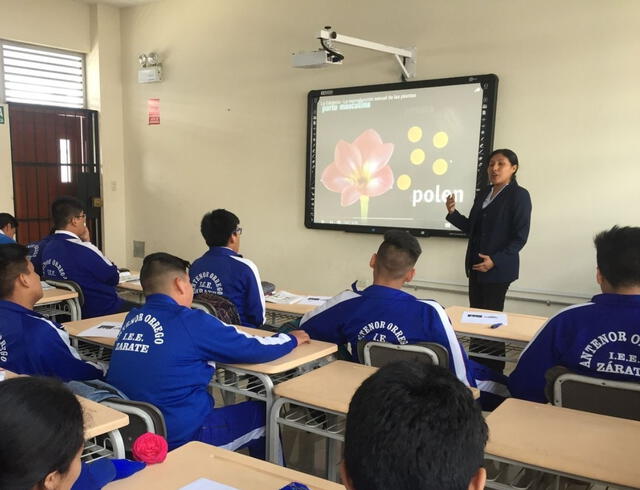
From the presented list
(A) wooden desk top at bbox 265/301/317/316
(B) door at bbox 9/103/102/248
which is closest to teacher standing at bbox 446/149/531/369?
(A) wooden desk top at bbox 265/301/317/316

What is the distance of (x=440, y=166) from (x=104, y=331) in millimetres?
2815

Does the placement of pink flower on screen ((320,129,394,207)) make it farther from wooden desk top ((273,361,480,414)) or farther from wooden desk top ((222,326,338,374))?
wooden desk top ((273,361,480,414))

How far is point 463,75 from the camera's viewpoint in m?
4.15

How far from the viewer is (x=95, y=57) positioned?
640 centimetres

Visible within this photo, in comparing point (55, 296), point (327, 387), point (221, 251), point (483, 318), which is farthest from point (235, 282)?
point (327, 387)

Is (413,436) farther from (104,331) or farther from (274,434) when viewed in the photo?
(104,331)

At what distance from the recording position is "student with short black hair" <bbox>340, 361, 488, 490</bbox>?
702 millimetres

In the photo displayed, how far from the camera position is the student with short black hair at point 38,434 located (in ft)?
2.96

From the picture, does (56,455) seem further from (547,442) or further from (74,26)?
(74,26)

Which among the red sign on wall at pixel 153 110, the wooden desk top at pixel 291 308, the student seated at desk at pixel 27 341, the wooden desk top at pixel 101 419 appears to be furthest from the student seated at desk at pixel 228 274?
the red sign on wall at pixel 153 110

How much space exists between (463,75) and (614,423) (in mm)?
3192

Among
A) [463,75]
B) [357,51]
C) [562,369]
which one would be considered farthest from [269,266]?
[562,369]

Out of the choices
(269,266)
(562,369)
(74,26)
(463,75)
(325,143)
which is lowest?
(269,266)

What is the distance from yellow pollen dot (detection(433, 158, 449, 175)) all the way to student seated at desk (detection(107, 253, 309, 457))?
8.73ft
